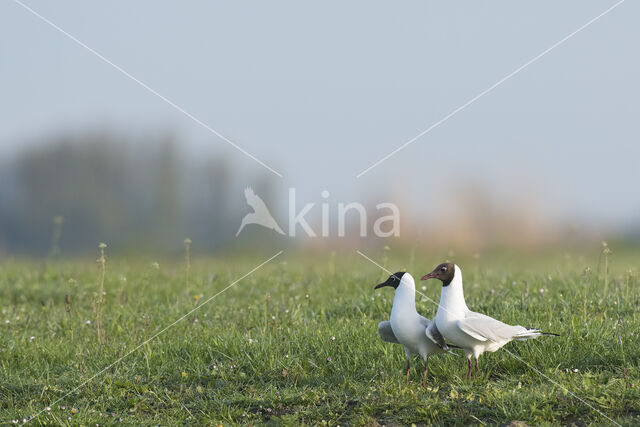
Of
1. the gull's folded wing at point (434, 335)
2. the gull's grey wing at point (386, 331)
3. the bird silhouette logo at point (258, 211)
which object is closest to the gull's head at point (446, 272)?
the gull's folded wing at point (434, 335)

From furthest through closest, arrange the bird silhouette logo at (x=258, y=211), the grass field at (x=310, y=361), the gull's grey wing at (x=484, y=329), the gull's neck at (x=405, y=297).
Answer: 1. the bird silhouette logo at (x=258, y=211)
2. the gull's neck at (x=405, y=297)
3. the grass field at (x=310, y=361)
4. the gull's grey wing at (x=484, y=329)

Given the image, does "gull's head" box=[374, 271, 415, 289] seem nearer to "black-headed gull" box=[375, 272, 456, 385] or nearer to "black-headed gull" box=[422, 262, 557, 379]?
"black-headed gull" box=[375, 272, 456, 385]

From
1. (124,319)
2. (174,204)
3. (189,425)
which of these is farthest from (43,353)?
(174,204)

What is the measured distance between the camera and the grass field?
486cm

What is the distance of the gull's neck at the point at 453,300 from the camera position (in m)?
4.82

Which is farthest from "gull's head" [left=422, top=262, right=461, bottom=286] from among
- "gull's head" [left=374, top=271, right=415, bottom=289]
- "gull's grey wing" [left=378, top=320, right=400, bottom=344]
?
"gull's grey wing" [left=378, top=320, right=400, bottom=344]

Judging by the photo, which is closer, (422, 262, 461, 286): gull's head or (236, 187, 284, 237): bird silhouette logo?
(422, 262, 461, 286): gull's head

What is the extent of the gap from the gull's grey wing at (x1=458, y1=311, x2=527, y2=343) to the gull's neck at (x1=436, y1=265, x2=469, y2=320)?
0.08 metres

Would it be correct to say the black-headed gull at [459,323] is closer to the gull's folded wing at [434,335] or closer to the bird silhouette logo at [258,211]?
the gull's folded wing at [434,335]

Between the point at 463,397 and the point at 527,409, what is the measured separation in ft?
1.44

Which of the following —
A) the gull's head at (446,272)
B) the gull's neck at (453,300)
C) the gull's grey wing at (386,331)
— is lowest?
the gull's grey wing at (386,331)

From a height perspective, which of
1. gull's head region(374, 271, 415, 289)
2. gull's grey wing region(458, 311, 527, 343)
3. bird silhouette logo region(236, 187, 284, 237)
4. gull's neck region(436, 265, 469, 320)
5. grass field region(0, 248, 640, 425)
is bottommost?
grass field region(0, 248, 640, 425)

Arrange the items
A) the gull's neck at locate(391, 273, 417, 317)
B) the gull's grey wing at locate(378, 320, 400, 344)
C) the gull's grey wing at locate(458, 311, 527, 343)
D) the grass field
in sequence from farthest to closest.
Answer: the gull's grey wing at locate(378, 320, 400, 344) → the gull's neck at locate(391, 273, 417, 317) → the grass field → the gull's grey wing at locate(458, 311, 527, 343)

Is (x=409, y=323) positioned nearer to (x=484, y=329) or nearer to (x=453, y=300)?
(x=453, y=300)
